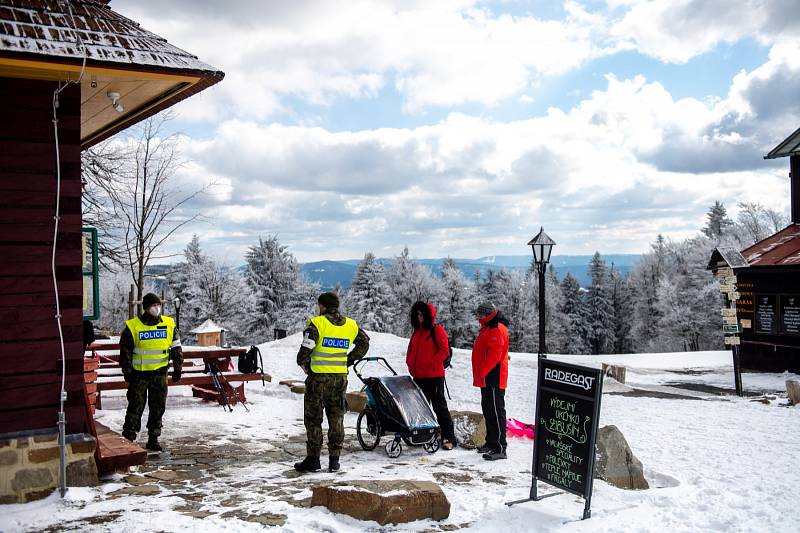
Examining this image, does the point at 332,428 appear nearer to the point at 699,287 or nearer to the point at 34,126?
the point at 34,126

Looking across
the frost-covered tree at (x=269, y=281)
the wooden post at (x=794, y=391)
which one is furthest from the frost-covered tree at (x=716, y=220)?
the wooden post at (x=794, y=391)

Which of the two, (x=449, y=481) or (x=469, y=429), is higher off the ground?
(x=469, y=429)

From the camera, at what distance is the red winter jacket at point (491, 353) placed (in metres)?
8.30

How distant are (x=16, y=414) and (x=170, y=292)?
55584mm

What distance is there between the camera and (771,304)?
19312mm

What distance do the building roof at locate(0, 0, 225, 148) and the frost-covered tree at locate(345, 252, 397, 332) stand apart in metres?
51.4

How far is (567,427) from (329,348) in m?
2.65

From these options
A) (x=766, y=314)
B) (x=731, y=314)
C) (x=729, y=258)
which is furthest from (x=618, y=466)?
(x=766, y=314)

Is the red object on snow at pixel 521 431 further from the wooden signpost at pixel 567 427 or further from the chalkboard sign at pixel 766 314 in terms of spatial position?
the chalkboard sign at pixel 766 314

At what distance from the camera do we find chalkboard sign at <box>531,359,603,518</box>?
19.8 ft

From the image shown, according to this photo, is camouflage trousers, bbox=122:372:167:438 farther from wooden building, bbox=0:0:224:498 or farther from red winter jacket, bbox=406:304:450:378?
red winter jacket, bbox=406:304:450:378

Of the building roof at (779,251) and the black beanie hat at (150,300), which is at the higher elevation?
the building roof at (779,251)

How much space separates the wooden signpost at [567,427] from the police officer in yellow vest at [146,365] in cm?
457

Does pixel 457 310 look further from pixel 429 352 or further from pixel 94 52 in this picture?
pixel 94 52
